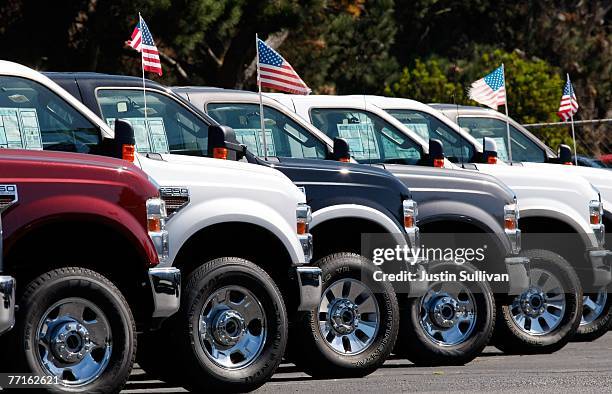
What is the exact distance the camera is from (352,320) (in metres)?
11.8

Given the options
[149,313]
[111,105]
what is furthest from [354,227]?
[149,313]

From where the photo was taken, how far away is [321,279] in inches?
438

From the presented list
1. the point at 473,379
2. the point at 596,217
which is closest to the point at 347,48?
the point at 596,217

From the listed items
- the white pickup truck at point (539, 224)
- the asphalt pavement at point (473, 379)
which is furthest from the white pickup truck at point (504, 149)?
the asphalt pavement at point (473, 379)

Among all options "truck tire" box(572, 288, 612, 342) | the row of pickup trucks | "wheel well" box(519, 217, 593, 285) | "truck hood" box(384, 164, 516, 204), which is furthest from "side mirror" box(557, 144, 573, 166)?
"truck hood" box(384, 164, 516, 204)

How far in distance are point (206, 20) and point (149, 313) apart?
20.8 metres

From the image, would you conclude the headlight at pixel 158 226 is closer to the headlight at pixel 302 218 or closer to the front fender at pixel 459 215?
the headlight at pixel 302 218

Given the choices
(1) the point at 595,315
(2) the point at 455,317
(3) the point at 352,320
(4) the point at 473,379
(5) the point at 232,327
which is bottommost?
(1) the point at 595,315

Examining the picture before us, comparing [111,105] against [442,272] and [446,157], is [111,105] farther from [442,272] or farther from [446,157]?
[446,157]

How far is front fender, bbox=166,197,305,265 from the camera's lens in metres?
10.0

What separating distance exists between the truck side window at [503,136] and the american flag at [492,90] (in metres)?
2.06

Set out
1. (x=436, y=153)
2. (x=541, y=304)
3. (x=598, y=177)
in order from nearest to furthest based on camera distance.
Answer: (x=436, y=153), (x=541, y=304), (x=598, y=177)

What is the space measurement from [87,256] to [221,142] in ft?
5.63

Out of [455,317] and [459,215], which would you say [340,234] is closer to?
[459,215]
